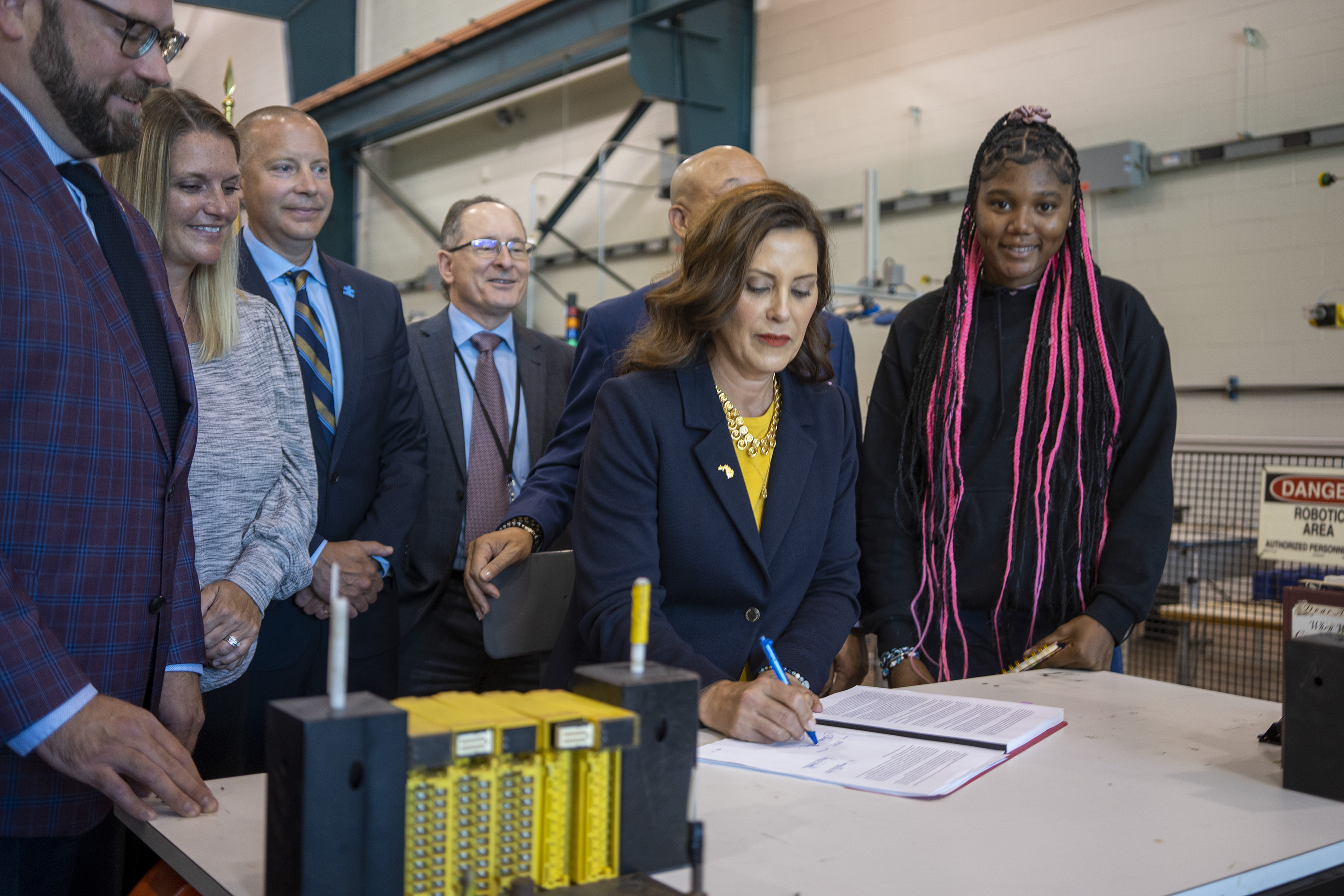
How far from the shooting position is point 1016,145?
2074 millimetres

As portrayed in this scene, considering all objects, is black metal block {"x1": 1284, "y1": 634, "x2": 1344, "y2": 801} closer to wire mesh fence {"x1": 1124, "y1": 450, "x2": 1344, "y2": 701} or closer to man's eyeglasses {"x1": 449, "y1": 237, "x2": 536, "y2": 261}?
wire mesh fence {"x1": 1124, "y1": 450, "x2": 1344, "y2": 701}

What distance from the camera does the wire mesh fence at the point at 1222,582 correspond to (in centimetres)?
334

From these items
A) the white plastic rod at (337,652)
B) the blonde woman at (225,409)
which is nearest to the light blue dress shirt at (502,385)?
the blonde woman at (225,409)

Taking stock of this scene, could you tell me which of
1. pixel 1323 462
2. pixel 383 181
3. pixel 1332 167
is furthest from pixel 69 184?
pixel 383 181

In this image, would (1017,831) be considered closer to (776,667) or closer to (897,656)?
(776,667)

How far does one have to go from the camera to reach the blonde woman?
69.6 inches

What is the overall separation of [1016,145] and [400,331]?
55.7 inches

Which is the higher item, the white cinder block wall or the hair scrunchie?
the white cinder block wall

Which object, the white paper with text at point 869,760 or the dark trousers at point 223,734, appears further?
the dark trousers at point 223,734

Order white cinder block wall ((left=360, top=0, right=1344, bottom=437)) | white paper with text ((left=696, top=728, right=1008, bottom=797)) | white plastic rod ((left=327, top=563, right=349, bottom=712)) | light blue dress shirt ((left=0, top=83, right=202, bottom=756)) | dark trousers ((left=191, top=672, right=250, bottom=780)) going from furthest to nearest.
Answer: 1. white cinder block wall ((left=360, top=0, right=1344, bottom=437))
2. dark trousers ((left=191, top=672, right=250, bottom=780))
3. white paper with text ((left=696, top=728, right=1008, bottom=797))
4. light blue dress shirt ((left=0, top=83, right=202, bottom=756))
5. white plastic rod ((left=327, top=563, right=349, bottom=712))

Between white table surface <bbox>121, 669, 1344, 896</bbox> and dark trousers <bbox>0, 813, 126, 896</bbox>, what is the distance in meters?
0.23

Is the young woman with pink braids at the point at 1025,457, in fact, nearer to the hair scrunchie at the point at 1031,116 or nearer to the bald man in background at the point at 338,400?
the hair scrunchie at the point at 1031,116

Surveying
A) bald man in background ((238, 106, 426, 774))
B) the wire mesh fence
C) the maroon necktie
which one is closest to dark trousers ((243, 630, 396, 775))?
bald man in background ((238, 106, 426, 774))

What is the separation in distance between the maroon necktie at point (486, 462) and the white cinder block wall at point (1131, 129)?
3.63 m
